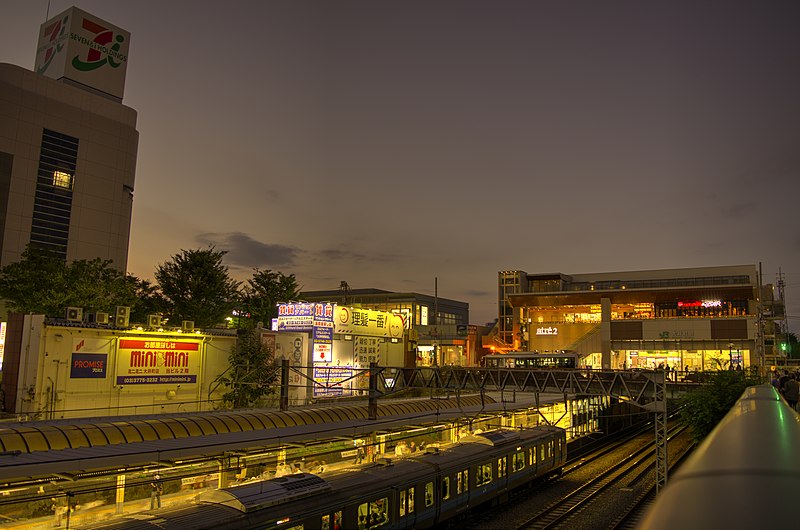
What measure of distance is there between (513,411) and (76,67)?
101591 mm

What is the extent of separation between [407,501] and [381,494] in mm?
1561

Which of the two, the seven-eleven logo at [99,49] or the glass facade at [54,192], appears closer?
the glass facade at [54,192]

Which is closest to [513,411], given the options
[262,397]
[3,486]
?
[262,397]

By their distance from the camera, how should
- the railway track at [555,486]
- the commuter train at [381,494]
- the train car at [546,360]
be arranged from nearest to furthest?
the commuter train at [381,494]
the railway track at [555,486]
the train car at [546,360]

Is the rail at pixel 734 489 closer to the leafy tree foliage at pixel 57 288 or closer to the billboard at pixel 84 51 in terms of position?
the leafy tree foliage at pixel 57 288

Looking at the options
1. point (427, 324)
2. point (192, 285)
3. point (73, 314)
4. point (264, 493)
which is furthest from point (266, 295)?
point (427, 324)

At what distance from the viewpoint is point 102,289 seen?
44.3m

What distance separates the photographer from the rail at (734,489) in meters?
1.87

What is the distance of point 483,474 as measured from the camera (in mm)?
23578

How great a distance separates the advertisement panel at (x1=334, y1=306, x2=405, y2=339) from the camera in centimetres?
4908

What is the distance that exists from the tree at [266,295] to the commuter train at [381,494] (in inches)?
1430

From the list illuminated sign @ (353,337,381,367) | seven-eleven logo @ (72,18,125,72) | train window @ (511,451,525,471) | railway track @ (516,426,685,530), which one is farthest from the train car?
seven-eleven logo @ (72,18,125,72)

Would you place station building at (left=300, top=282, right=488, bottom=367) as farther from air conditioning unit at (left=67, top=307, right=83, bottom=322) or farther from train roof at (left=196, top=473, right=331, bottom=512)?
train roof at (left=196, top=473, right=331, bottom=512)

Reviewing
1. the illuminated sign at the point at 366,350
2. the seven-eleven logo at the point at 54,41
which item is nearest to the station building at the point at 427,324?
the illuminated sign at the point at 366,350
